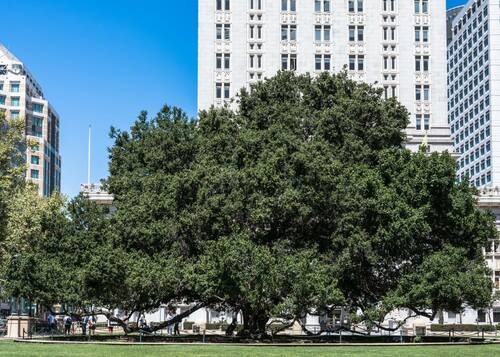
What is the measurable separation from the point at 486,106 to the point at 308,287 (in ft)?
422

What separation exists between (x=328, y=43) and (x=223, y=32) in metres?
13.7

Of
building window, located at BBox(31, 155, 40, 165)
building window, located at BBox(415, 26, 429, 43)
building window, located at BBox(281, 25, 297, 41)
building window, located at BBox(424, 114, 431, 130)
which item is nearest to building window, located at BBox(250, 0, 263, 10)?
building window, located at BBox(281, 25, 297, 41)

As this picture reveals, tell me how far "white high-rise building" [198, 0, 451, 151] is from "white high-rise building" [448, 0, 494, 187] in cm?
4429

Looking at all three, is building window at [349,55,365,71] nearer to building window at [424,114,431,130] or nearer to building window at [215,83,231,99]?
building window at [424,114,431,130]

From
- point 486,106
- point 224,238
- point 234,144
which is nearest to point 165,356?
point 224,238

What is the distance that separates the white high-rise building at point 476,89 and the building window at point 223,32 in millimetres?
57839

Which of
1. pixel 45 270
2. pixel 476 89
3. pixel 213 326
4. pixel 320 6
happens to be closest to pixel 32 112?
pixel 320 6

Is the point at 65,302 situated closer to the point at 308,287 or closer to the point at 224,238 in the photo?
the point at 224,238

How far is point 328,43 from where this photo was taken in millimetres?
112000

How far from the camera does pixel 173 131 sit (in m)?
56.1

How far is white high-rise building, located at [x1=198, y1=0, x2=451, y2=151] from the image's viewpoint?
364ft

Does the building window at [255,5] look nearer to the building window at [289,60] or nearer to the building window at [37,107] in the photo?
the building window at [289,60]

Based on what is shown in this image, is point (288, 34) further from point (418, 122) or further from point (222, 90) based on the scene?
point (418, 122)

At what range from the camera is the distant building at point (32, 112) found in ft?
578
